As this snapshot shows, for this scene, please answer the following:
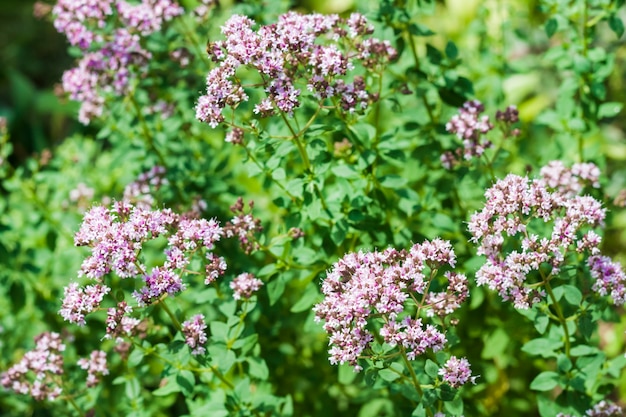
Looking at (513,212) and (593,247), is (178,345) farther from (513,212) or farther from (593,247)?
(593,247)

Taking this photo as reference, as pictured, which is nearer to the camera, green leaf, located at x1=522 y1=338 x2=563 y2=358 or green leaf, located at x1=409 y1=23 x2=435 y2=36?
green leaf, located at x1=522 y1=338 x2=563 y2=358

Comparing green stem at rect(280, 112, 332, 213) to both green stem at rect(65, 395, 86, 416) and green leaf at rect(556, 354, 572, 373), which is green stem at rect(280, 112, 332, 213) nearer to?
green leaf at rect(556, 354, 572, 373)

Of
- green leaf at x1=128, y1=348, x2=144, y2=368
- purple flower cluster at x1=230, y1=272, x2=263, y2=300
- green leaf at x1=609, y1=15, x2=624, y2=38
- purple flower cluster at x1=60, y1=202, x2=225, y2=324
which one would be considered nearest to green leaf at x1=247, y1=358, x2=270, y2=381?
purple flower cluster at x1=230, y1=272, x2=263, y2=300

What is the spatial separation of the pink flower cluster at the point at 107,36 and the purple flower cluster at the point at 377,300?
182cm

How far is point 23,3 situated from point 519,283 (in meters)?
8.58

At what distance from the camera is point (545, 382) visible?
3428mm

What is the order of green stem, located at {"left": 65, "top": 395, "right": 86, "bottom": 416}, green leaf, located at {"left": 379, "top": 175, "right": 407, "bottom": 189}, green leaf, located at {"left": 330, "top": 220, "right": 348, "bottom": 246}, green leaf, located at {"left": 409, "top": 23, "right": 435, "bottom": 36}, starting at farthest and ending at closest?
1. green leaf, located at {"left": 409, "top": 23, "right": 435, "bottom": 36}
2. green stem, located at {"left": 65, "top": 395, "right": 86, "bottom": 416}
3. green leaf, located at {"left": 379, "top": 175, "right": 407, "bottom": 189}
4. green leaf, located at {"left": 330, "top": 220, "right": 348, "bottom": 246}

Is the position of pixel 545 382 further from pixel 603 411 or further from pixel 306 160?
pixel 306 160

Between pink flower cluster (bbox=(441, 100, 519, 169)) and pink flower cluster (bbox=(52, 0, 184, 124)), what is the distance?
4.95 feet

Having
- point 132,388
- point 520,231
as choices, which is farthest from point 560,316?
point 132,388

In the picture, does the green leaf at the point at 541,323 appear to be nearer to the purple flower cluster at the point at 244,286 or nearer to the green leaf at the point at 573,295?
the green leaf at the point at 573,295

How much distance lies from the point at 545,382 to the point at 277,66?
1801 millimetres

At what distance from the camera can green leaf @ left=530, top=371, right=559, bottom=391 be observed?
11.2 feet

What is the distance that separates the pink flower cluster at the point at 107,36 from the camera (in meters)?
3.93
